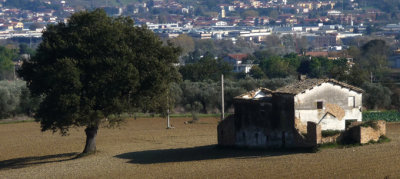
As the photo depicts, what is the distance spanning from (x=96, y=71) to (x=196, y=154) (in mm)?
5785

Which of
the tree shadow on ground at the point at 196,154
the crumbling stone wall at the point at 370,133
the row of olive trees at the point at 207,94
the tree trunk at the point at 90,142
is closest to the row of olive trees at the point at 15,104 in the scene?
the row of olive trees at the point at 207,94

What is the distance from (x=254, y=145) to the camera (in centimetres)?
4553

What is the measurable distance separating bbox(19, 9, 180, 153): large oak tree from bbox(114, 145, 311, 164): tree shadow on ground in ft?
6.82

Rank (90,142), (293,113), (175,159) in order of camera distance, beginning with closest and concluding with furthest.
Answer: (175,159), (293,113), (90,142)

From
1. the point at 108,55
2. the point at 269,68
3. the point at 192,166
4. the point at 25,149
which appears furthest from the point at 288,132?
the point at 269,68

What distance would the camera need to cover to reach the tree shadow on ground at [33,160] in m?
45.4

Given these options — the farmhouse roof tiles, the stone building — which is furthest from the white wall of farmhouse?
the farmhouse roof tiles

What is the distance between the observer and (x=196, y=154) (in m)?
44.8

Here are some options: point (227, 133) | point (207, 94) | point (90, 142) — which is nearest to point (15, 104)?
point (207, 94)

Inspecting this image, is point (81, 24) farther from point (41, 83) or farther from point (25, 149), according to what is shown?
point (25, 149)

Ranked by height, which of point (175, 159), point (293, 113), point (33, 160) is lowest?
point (33, 160)

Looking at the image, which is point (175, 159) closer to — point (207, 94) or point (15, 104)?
point (15, 104)

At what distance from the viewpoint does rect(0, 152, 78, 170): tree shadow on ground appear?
45.4 m

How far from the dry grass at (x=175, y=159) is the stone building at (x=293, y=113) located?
3.51 ft
